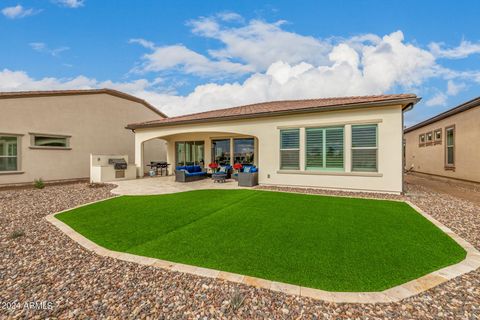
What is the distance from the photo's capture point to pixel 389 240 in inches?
165

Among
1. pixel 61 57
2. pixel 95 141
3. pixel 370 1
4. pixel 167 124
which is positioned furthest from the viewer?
pixel 95 141

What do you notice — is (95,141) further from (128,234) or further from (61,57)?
(128,234)

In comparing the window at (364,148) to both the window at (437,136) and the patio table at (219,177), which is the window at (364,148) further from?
the window at (437,136)

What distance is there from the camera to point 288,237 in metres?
4.36

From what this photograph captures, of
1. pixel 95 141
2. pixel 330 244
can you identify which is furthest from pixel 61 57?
pixel 330 244

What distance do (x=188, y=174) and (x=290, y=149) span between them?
246 inches

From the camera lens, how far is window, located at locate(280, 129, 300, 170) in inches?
390

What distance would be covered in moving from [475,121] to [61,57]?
72.0ft

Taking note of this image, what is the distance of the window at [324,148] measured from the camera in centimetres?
907

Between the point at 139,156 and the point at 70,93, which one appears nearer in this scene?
the point at 70,93

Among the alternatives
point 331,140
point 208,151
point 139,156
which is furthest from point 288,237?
point 139,156

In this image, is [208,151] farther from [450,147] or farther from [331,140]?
[450,147]

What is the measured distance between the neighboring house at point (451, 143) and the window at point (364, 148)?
6097 mm

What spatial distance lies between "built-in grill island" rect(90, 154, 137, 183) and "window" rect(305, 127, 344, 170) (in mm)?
11181
